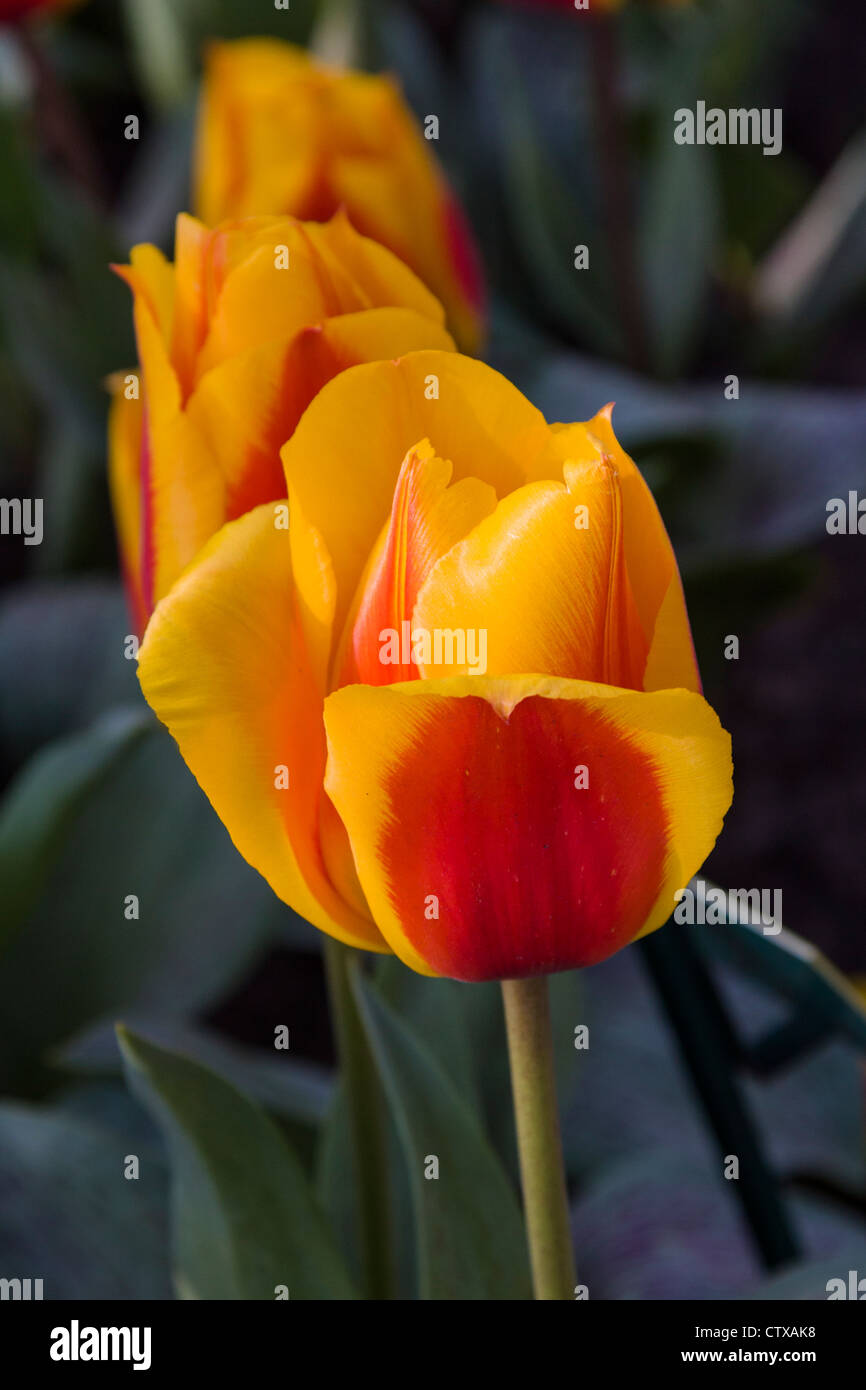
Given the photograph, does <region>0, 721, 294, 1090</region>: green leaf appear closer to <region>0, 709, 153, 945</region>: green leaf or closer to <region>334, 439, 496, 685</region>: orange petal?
<region>0, 709, 153, 945</region>: green leaf

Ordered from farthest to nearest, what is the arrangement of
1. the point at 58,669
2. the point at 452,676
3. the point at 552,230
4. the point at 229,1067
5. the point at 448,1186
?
the point at 552,230, the point at 58,669, the point at 229,1067, the point at 448,1186, the point at 452,676

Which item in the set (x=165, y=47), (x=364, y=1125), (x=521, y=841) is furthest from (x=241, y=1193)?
(x=165, y=47)

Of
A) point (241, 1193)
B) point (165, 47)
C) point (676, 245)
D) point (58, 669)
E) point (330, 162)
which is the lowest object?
point (241, 1193)

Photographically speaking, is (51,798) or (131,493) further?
(51,798)

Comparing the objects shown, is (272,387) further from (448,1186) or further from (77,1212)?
(77,1212)

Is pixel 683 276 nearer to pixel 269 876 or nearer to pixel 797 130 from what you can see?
pixel 797 130

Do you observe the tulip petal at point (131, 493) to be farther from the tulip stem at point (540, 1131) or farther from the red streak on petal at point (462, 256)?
the red streak on petal at point (462, 256)

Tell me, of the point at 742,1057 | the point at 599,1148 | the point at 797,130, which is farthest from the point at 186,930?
the point at 797,130

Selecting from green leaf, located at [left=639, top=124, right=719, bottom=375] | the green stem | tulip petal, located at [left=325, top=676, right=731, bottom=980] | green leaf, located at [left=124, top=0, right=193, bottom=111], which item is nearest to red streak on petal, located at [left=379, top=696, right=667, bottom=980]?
tulip petal, located at [left=325, top=676, right=731, bottom=980]
